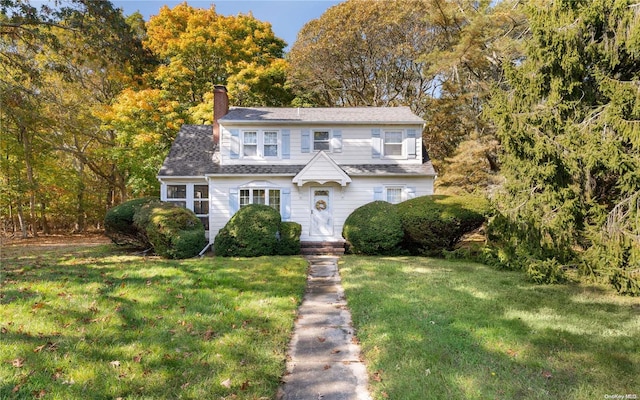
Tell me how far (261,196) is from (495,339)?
11172 millimetres

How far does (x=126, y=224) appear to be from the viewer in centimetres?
1238

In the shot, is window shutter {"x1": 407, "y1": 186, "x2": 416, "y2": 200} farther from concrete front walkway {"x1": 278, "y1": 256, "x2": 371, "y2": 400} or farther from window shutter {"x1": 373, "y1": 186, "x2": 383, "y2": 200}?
concrete front walkway {"x1": 278, "y1": 256, "x2": 371, "y2": 400}

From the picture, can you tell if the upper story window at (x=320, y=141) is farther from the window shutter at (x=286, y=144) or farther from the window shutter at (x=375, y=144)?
the window shutter at (x=375, y=144)

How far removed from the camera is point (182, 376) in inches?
134

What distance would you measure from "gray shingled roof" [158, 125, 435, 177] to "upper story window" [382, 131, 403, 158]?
2.23 feet

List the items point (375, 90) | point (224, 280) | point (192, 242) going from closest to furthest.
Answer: point (224, 280) → point (192, 242) → point (375, 90)

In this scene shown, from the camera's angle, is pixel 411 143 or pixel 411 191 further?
pixel 411 143

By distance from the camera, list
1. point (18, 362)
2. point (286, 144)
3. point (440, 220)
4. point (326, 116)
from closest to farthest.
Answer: point (18, 362), point (440, 220), point (286, 144), point (326, 116)

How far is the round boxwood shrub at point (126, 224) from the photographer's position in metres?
12.3

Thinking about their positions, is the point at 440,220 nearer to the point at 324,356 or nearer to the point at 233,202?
the point at 233,202

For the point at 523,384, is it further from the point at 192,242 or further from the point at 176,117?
the point at 176,117

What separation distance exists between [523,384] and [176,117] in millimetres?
22157

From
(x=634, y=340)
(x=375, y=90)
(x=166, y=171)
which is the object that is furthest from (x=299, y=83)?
(x=634, y=340)

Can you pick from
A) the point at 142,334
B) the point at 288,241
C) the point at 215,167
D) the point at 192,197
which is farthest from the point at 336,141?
the point at 142,334
